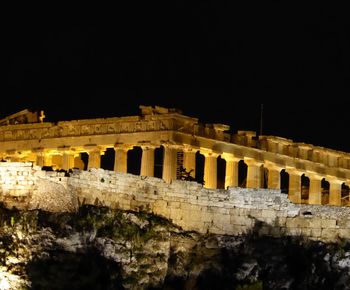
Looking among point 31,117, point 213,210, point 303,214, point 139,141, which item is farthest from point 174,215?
point 31,117

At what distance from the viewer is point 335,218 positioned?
2918 inches

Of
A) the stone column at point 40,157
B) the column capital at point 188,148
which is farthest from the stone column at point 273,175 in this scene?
the stone column at point 40,157

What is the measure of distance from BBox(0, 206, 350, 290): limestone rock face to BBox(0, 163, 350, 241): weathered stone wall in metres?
0.78

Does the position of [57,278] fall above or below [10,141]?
below

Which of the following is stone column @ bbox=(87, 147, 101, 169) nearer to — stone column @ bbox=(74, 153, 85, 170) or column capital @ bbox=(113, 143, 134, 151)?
column capital @ bbox=(113, 143, 134, 151)

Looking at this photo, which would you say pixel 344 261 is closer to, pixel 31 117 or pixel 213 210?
pixel 213 210

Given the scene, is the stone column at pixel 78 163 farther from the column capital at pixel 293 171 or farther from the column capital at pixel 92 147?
the column capital at pixel 293 171

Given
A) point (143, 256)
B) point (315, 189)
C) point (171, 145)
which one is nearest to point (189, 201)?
point (143, 256)

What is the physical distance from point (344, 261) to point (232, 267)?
5756 mm

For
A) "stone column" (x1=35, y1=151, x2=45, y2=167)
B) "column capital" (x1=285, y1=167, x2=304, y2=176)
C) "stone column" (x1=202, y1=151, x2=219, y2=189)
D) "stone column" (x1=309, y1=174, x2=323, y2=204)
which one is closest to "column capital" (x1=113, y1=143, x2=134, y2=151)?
"stone column" (x1=202, y1=151, x2=219, y2=189)

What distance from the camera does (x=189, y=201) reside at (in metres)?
73.2

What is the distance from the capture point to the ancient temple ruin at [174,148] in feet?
306

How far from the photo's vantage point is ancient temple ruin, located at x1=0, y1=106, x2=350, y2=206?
93.4m

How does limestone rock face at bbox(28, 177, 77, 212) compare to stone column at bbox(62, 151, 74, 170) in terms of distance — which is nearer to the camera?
limestone rock face at bbox(28, 177, 77, 212)
